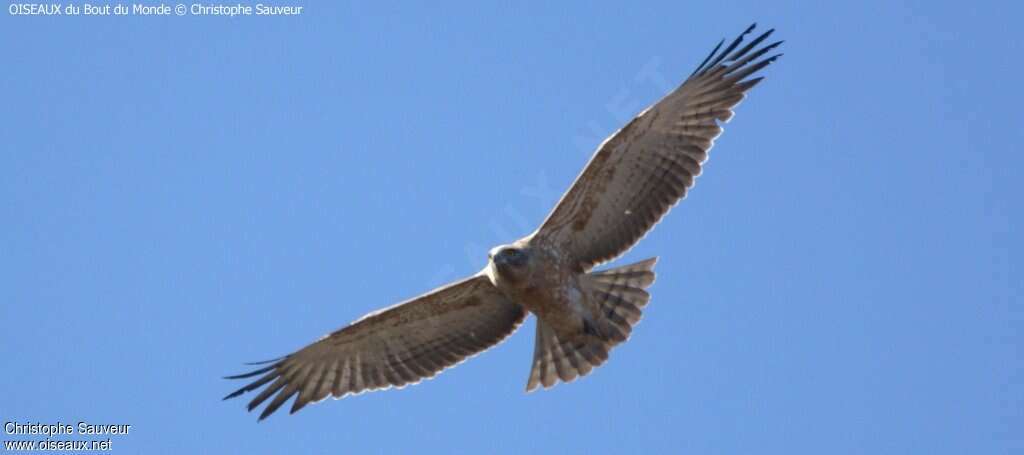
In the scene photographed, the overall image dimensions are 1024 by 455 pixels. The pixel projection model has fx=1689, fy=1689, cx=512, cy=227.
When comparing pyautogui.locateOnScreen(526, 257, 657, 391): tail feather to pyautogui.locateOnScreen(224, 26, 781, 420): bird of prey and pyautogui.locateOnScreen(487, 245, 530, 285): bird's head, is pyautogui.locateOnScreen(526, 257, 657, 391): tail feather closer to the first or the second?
pyautogui.locateOnScreen(224, 26, 781, 420): bird of prey

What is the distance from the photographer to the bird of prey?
14172mm

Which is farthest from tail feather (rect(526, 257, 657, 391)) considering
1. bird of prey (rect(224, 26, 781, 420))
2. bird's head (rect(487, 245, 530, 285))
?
bird's head (rect(487, 245, 530, 285))

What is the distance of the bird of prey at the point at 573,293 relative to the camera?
14172 mm

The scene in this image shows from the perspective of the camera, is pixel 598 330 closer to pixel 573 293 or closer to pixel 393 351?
pixel 573 293

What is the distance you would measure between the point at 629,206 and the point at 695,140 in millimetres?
796

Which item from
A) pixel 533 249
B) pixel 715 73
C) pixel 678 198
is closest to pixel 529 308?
pixel 533 249

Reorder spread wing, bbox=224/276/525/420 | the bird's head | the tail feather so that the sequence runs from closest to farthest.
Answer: the bird's head, the tail feather, spread wing, bbox=224/276/525/420

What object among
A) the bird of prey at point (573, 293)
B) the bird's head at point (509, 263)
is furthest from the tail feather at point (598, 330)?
the bird's head at point (509, 263)

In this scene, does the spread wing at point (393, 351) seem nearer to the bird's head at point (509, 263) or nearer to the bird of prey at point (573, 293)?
the bird of prey at point (573, 293)

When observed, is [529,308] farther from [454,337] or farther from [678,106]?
[678,106]

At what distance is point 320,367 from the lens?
14.8 meters

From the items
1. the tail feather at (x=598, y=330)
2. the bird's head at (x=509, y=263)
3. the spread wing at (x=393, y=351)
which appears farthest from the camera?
the spread wing at (x=393, y=351)

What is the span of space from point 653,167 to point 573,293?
4.23 ft

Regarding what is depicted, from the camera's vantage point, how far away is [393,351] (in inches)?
581
